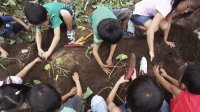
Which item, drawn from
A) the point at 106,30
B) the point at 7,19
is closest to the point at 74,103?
the point at 106,30

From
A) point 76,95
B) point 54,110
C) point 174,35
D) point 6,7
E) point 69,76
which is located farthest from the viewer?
point 6,7

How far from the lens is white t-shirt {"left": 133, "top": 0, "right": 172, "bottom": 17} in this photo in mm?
3854

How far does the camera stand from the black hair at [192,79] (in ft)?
10.2

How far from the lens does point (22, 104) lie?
312 cm

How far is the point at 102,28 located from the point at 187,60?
1.45 meters

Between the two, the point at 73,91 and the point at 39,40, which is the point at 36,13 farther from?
the point at 73,91

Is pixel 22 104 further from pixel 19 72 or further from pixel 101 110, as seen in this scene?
pixel 19 72

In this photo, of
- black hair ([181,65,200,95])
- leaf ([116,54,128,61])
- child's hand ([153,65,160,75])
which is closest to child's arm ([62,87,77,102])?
leaf ([116,54,128,61])

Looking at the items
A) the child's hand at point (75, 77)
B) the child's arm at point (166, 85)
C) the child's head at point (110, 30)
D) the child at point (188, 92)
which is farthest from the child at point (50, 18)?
the child at point (188, 92)

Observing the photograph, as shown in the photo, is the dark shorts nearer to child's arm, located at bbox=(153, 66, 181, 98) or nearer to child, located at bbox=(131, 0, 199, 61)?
child's arm, located at bbox=(153, 66, 181, 98)

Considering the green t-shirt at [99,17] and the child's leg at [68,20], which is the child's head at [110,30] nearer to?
the green t-shirt at [99,17]

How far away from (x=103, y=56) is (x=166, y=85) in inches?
37.8

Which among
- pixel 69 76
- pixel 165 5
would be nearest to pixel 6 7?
pixel 69 76

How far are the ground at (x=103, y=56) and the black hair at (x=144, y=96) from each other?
3.26 feet
